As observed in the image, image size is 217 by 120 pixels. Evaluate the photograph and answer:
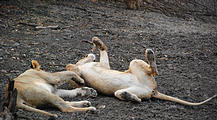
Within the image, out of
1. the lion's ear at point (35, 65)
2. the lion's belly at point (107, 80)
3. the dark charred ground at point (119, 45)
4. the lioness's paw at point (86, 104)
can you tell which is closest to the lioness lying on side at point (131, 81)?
the lion's belly at point (107, 80)

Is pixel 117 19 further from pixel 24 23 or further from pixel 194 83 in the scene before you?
pixel 194 83

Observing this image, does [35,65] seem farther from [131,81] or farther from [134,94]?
[134,94]

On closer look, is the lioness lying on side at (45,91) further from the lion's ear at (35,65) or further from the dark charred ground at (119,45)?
the dark charred ground at (119,45)

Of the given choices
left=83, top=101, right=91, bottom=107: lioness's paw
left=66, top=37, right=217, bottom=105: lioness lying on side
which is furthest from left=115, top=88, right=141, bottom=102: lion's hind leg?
left=83, top=101, right=91, bottom=107: lioness's paw

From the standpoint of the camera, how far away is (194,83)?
18.0ft

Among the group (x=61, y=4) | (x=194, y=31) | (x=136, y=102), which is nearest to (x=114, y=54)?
(x=136, y=102)

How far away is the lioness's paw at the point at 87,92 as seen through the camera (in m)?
4.88

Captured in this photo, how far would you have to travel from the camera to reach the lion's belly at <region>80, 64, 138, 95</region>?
189 inches

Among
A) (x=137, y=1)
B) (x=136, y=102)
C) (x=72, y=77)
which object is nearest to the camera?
(x=136, y=102)

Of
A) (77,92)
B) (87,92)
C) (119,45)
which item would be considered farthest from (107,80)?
(119,45)

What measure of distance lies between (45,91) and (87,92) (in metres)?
0.84

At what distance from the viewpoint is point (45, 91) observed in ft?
13.9

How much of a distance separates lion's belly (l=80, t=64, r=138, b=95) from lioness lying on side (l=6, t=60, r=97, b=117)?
14 cm

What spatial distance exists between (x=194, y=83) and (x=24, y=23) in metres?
5.28
